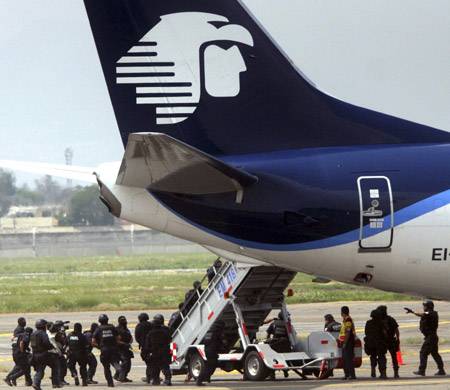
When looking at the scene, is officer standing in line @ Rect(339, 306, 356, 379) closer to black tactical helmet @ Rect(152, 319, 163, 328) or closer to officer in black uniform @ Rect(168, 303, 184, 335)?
black tactical helmet @ Rect(152, 319, 163, 328)

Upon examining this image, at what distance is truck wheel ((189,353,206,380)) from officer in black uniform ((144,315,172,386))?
698 millimetres

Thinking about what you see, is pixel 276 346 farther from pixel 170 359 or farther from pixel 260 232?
pixel 260 232

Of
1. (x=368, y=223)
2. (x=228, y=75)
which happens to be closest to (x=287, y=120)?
(x=228, y=75)

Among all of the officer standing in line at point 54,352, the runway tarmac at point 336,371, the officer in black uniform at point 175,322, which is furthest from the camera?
the officer in black uniform at point 175,322

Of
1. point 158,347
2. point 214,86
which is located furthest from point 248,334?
point 214,86

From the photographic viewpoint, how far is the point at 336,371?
85.1ft

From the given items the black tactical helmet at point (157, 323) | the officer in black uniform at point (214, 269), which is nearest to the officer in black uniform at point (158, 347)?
the black tactical helmet at point (157, 323)

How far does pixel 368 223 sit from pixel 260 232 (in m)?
2.31

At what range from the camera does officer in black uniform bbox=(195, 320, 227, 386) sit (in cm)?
2194

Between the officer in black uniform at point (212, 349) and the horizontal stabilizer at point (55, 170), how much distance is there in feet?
16.1

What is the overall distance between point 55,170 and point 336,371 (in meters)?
10.5

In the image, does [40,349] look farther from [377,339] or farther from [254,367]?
[377,339]

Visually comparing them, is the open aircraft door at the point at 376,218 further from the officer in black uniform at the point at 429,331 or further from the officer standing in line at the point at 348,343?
the officer in black uniform at the point at 429,331

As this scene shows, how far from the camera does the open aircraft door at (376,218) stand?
61.0ft
